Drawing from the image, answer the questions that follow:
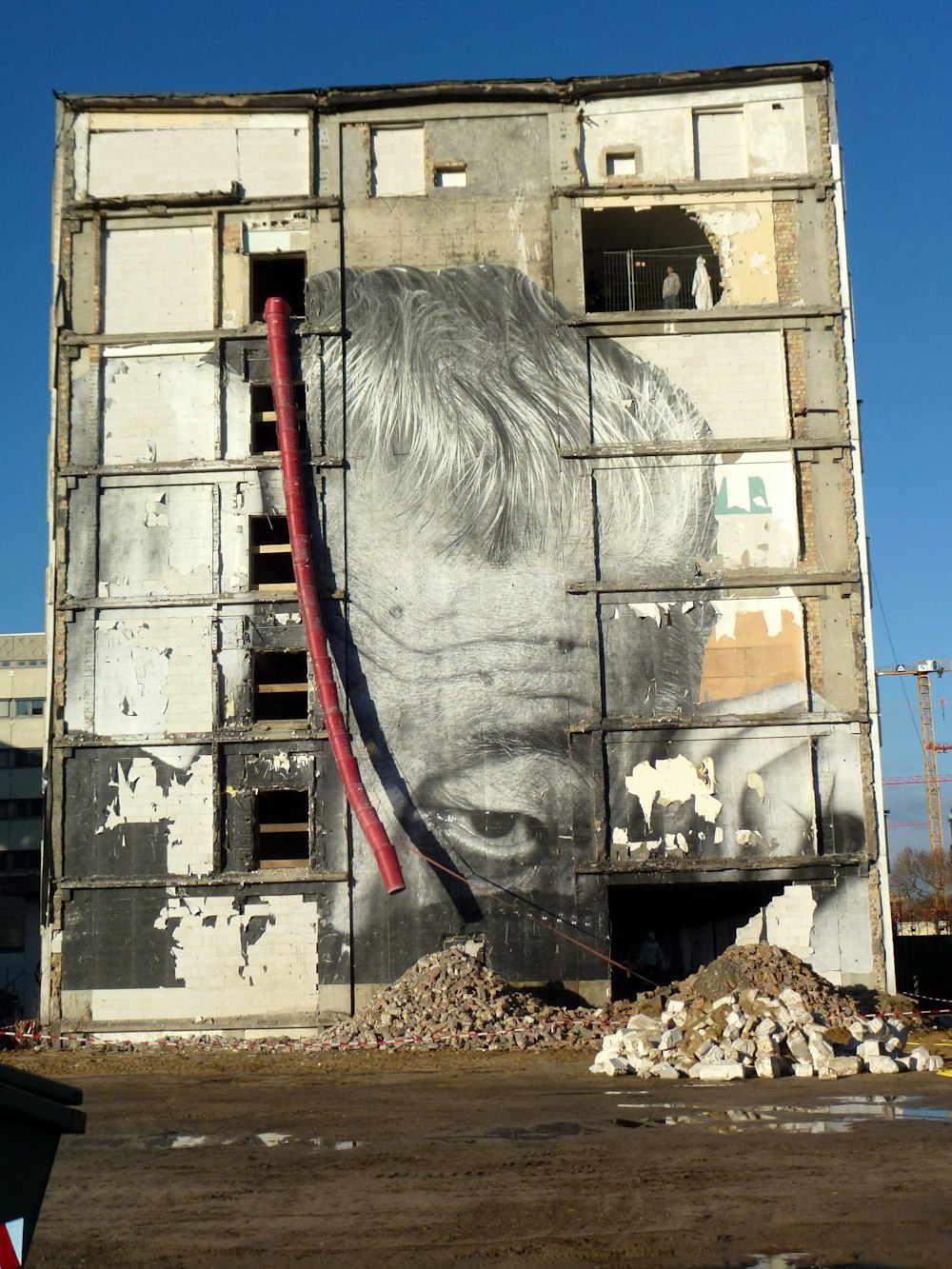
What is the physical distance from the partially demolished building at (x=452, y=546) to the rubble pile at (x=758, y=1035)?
4.95m

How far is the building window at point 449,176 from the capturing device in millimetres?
27797

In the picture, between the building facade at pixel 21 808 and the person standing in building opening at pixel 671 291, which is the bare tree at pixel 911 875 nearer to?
the building facade at pixel 21 808

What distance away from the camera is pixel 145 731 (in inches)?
1024

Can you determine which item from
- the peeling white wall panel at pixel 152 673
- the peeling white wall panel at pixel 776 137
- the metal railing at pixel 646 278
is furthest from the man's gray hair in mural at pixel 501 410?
the peeling white wall panel at pixel 776 137

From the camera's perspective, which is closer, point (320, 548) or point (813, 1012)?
point (813, 1012)

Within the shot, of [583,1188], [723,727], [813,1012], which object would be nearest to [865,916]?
[723,727]

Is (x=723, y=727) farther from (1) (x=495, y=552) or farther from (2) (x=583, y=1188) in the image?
(2) (x=583, y=1188)

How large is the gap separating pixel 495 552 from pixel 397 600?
82.2 inches

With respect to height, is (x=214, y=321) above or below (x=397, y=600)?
above

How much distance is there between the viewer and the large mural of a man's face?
25.4 m

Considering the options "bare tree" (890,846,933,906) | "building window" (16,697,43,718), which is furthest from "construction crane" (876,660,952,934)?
"building window" (16,697,43,718)

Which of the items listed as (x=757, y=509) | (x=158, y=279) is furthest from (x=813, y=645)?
(x=158, y=279)

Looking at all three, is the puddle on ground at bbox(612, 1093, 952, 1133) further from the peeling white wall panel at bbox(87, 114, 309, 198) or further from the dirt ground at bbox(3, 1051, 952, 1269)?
the peeling white wall panel at bbox(87, 114, 309, 198)

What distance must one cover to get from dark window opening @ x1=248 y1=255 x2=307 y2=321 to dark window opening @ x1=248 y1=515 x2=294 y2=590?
422 centimetres
